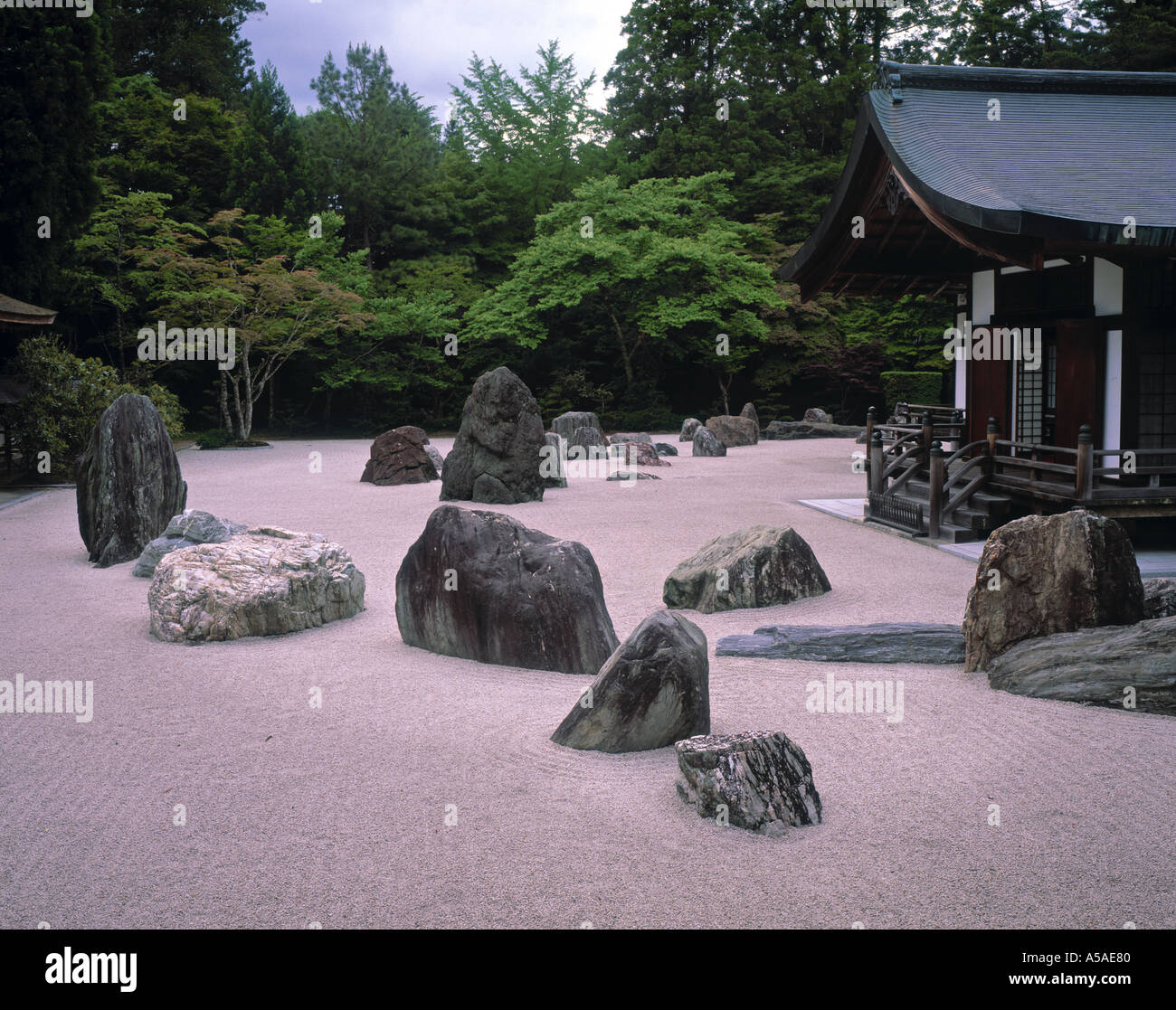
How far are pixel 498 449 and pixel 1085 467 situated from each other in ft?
25.5

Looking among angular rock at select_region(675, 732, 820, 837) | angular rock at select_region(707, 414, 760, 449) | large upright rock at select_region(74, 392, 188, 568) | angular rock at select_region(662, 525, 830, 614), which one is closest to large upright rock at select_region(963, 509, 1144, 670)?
angular rock at select_region(662, 525, 830, 614)

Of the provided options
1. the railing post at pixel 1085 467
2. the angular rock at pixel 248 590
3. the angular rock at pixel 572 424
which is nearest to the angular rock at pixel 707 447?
the angular rock at pixel 572 424

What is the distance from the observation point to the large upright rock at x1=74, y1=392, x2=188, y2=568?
382 inches

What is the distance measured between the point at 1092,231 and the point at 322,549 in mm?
7070

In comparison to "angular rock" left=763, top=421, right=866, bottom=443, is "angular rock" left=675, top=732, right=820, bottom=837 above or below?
below

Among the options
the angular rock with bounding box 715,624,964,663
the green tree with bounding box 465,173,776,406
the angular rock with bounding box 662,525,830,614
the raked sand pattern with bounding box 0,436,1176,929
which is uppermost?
the green tree with bounding box 465,173,776,406

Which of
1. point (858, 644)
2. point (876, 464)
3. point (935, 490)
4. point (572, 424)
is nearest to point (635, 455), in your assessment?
point (572, 424)

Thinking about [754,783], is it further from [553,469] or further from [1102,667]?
[553,469]

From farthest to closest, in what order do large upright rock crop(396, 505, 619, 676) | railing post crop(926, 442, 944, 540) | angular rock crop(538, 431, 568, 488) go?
angular rock crop(538, 431, 568, 488)
railing post crop(926, 442, 944, 540)
large upright rock crop(396, 505, 619, 676)

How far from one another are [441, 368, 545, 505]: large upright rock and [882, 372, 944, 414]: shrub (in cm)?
1690

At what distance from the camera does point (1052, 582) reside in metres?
5.71

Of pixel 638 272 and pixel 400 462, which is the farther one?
pixel 638 272

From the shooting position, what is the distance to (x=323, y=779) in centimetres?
434

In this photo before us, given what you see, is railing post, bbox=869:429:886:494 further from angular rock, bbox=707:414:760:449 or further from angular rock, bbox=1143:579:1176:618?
angular rock, bbox=707:414:760:449
